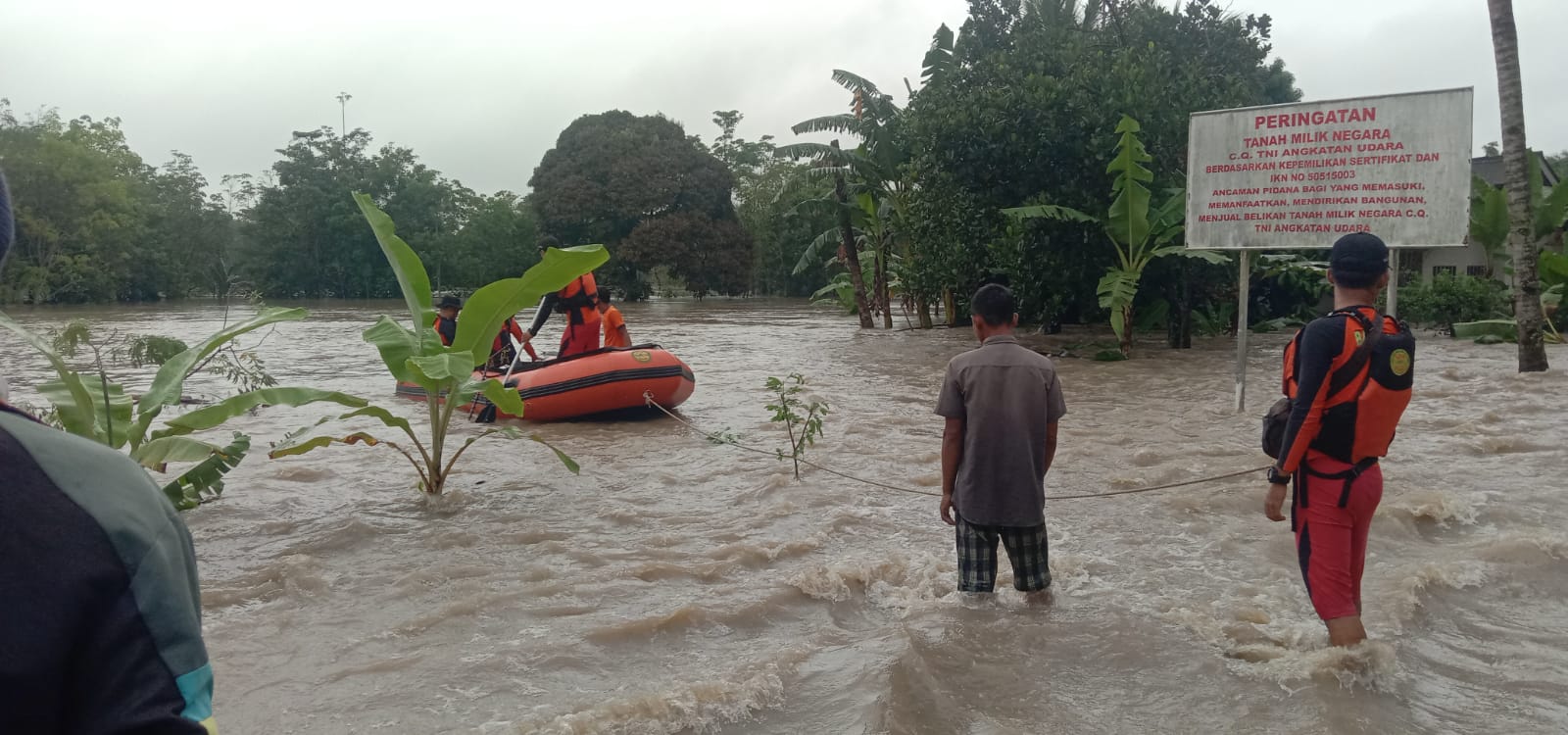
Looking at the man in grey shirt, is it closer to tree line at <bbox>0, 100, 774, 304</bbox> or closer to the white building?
the white building

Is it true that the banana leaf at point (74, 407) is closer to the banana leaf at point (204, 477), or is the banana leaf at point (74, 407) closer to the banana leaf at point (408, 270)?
the banana leaf at point (204, 477)

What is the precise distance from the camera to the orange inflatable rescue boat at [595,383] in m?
10.1

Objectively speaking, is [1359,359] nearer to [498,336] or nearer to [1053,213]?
[498,336]

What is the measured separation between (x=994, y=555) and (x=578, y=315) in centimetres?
731

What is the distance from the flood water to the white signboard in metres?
1.72

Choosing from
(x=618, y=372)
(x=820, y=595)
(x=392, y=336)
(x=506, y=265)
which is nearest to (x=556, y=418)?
(x=618, y=372)

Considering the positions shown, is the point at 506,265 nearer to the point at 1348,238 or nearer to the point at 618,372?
the point at 618,372

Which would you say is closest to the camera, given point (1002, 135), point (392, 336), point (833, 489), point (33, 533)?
point (33, 533)

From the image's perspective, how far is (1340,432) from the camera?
356cm

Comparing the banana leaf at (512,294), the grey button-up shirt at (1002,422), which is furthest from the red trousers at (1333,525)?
the banana leaf at (512,294)

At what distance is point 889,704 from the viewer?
11.9ft

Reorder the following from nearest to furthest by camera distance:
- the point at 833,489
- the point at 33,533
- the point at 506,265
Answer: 1. the point at 33,533
2. the point at 833,489
3. the point at 506,265

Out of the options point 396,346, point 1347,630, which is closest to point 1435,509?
point 1347,630

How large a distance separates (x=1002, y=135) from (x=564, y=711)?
44.9 feet
